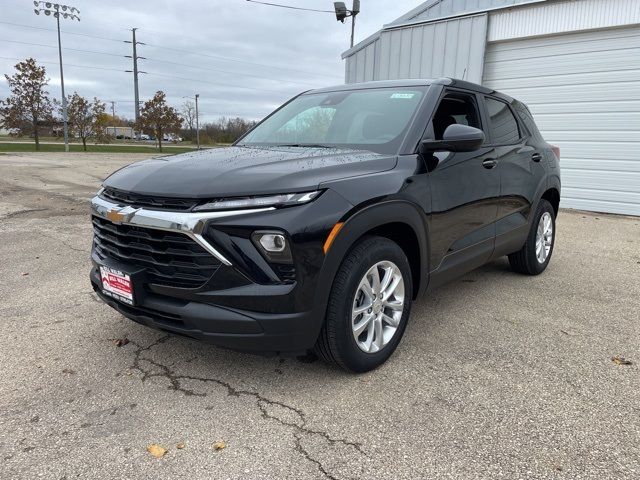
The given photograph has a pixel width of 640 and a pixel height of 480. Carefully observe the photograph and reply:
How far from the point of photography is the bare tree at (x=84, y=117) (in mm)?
36906

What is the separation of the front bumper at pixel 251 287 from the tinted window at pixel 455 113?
1.32 m

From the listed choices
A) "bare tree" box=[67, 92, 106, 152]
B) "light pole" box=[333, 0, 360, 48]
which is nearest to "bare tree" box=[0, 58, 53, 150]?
"bare tree" box=[67, 92, 106, 152]

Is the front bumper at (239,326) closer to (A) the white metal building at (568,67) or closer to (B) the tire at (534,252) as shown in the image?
(B) the tire at (534,252)

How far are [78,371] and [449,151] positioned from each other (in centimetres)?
265

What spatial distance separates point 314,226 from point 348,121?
4.74ft

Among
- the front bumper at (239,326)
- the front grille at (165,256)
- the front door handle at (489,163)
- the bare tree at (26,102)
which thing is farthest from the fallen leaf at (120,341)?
the bare tree at (26,102)

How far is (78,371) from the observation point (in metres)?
2.92


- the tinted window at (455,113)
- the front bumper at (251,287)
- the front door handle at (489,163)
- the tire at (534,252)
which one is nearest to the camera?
the front bumper at (251,287)

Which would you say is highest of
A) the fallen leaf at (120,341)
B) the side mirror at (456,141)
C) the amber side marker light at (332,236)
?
the side mirror at (456,141)

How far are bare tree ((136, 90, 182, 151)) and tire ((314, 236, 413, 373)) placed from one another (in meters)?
40.0

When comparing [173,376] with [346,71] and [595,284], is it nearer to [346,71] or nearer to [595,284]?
[595,284]

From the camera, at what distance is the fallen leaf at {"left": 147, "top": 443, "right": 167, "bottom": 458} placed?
2.19 meters

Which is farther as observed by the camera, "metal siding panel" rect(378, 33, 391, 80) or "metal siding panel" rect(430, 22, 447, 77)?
"metal siding panel" rect(378, 33, 391, 80)

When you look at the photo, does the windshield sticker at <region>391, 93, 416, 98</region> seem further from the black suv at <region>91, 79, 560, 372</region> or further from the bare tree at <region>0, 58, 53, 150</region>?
the bare tree at <region>0, 58, 53, 150</region>
